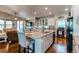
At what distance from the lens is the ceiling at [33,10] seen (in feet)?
5.67

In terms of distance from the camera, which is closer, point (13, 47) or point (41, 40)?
point (13, 47)

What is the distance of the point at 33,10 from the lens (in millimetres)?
1800

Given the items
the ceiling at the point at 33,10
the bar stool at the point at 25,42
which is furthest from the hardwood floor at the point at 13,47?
the ceiling at the point at 33,10

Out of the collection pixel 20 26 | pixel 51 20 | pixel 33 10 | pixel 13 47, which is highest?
pixel 33 10

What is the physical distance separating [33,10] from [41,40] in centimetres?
57

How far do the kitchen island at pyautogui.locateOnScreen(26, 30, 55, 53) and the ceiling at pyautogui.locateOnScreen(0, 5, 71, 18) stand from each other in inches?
13.5

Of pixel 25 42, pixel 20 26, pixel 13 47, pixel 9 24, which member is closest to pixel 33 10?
pixel 20 26

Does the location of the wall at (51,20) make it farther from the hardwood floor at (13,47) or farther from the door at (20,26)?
the door at (20,26)

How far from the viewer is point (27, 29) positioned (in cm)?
183

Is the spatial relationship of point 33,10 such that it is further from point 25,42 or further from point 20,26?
point 25,42
